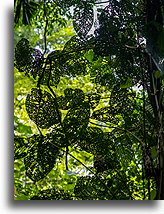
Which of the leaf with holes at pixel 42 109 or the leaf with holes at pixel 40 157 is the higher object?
the leaf with holes at pixel 42 109

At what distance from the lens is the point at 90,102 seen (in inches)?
53.7

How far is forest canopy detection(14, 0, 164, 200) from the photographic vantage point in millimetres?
1319

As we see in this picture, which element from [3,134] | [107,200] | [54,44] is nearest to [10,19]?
[54,44]

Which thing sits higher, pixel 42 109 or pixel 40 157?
pixel 42 109

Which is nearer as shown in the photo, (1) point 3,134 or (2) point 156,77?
(2) point 156,77

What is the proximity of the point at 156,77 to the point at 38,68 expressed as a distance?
0.52 m

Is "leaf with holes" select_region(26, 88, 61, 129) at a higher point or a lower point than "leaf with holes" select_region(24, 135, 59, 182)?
higher

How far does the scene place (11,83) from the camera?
58.0 inches

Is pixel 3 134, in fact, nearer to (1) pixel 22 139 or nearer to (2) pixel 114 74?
(1) pixel 22 139

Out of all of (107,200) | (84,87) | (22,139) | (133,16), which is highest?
(133,16)

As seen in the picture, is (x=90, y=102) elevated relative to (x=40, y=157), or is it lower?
elevated

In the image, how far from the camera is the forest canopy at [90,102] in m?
1.32

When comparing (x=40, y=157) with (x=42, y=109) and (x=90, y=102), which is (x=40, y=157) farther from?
(x=90, y=102)

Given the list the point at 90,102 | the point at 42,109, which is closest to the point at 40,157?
the point at 42,109
